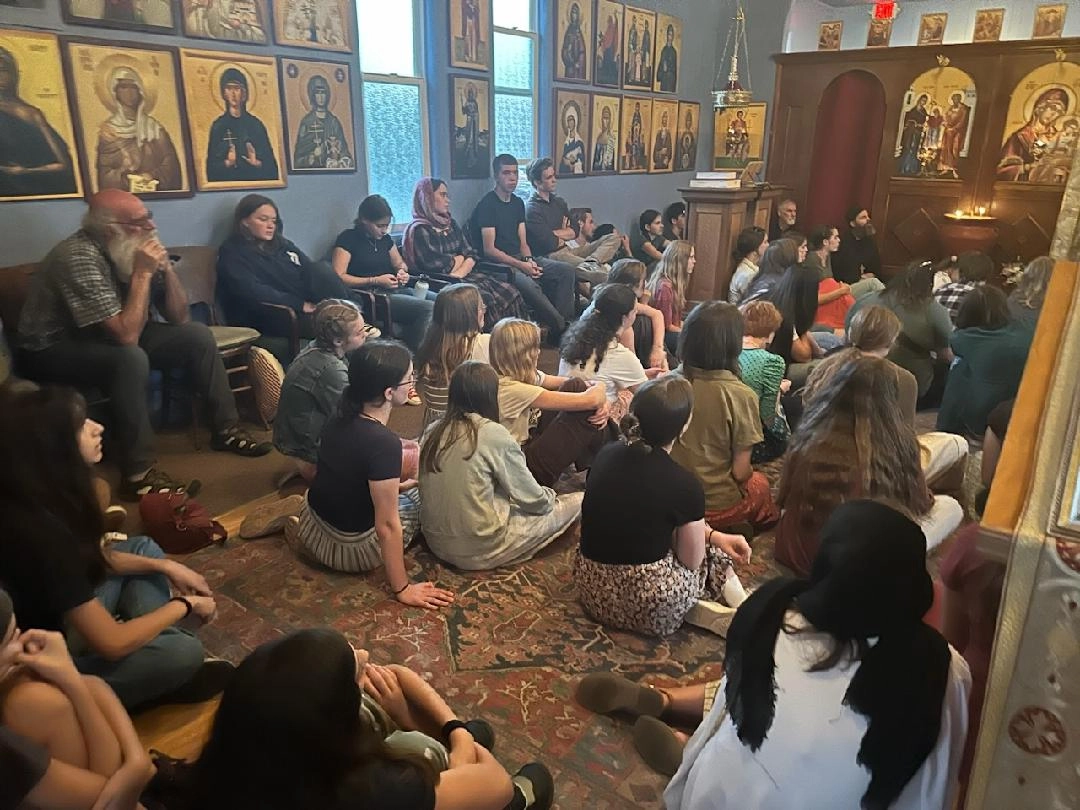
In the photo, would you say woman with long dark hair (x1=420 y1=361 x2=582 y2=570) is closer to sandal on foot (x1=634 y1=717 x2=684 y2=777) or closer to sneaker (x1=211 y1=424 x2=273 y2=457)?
sandal on foot (x1=634 y1=717 x2=684 y2=777)

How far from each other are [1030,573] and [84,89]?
192 inches

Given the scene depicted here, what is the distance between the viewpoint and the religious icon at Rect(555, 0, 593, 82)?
306 inches

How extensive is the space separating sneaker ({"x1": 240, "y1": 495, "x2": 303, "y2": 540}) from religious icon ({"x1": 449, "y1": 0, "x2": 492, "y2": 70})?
4488 millimetres

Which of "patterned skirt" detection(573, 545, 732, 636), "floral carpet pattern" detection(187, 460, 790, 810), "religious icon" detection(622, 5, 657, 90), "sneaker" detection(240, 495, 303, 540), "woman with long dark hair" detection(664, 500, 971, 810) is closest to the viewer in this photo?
"woman with long dark hair" detection(664, 500, 971, 810)

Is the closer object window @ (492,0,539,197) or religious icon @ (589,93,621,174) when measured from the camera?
window @ (492,0,539,197)

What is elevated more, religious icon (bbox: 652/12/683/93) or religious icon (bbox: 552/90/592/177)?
religious icon (bbox: 652/12/683/93)

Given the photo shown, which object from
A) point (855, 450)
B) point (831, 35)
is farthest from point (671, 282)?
point (831, 35)

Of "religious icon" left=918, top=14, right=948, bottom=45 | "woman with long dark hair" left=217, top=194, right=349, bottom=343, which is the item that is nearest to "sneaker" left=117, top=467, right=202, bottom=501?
"woman with long dark hair" left=217, top=194, right=349, bottom=343

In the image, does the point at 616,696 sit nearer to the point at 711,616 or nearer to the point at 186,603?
the point at 711,616

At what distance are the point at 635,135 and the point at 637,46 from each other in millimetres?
953

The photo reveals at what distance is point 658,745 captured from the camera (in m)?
2.09

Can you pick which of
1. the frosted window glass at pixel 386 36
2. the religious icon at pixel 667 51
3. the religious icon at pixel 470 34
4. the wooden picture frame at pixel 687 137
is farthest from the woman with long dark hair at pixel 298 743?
the wooden picture frame at pixel 687 137

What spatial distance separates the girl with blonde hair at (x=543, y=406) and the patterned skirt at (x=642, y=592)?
2.84ft

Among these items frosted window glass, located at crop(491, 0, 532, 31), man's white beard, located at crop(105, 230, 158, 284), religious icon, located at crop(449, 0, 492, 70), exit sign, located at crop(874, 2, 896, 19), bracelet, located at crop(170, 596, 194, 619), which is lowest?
bracelet, located at crop(170, 596, 194, 619)
